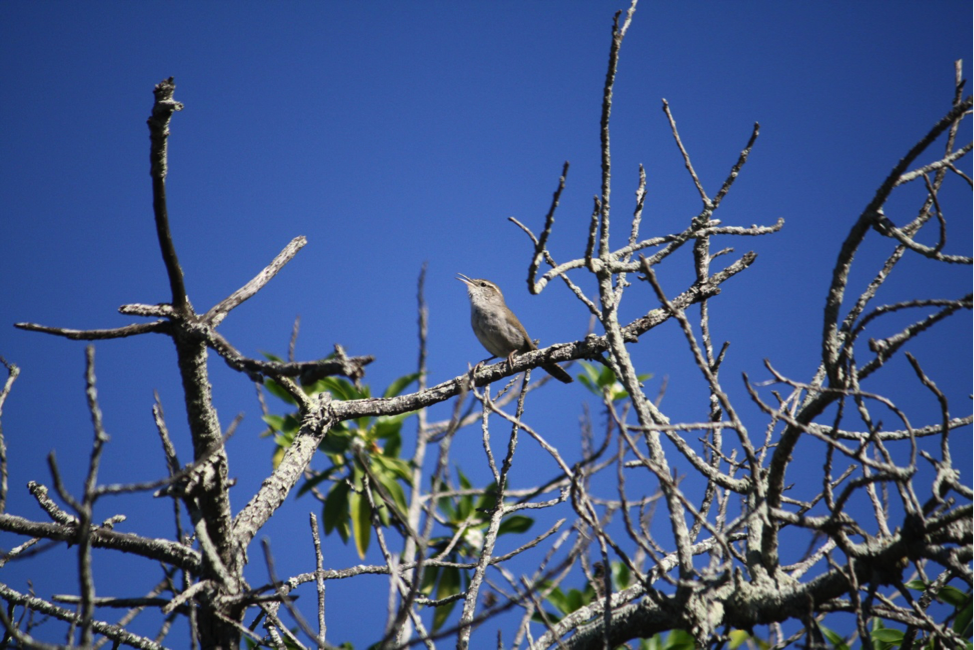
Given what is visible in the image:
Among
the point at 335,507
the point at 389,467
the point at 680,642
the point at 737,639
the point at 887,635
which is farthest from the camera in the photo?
the point at 335,507

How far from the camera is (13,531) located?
2627mm

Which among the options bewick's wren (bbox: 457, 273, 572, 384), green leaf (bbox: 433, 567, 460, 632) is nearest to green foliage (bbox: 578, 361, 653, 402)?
bewick's wren (bbox: 457, 273, 572, 384)

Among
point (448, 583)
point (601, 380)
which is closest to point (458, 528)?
point (448, 583)

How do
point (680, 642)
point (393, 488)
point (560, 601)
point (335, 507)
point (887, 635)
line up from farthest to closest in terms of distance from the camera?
point (335, 507) → point (393, 488) → point (560, 601) → point (680, 642) → point (887, 635)

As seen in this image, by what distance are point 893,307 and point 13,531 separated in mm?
3268

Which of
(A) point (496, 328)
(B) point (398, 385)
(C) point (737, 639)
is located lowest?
(C) point (737, 639)

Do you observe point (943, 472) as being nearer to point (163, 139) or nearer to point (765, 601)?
point (765, 601)

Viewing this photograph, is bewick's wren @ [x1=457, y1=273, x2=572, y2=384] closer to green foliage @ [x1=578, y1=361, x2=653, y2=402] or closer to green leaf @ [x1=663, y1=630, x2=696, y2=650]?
green foliage @ [x1=578, y1=361, x2=653, y2=402]

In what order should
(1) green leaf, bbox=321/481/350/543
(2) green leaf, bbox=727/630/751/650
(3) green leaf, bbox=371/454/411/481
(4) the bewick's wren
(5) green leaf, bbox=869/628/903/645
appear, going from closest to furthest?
1. (5) green leaf, bbox=869/628/903/645
2. (2) green leaf, bbox=727/630/751/650
3. (3) green leaf, bbox=371/454/411/481
4. (1) green leaf, bbox=321/481/350/543
5. (4) the bewick's wren

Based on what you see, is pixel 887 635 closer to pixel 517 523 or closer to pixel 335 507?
pixel 517 523

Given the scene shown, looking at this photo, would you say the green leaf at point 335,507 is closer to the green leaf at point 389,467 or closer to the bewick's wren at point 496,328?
the green leaf at point 389,467

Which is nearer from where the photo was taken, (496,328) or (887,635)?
(887,635)

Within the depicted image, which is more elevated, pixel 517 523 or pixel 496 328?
pixel 496 328

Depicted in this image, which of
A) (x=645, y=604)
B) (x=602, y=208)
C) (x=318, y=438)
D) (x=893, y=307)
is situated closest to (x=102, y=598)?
(x=318, y=438)
